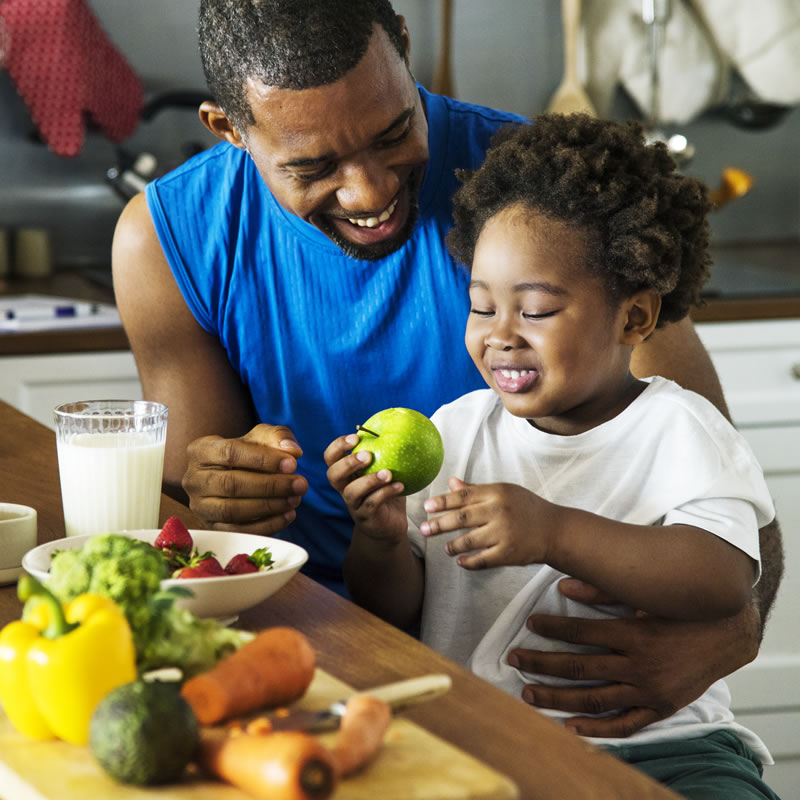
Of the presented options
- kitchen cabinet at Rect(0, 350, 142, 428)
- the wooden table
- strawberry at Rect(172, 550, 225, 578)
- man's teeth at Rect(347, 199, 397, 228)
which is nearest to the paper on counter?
kitchen cabinet at Rect(0, 350, 142, 428)

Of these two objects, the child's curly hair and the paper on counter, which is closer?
the child's curly hair

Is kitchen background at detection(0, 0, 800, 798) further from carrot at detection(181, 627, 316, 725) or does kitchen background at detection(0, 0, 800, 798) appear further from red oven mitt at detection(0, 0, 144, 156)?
carrot at detection(181, 627, 316, 725)

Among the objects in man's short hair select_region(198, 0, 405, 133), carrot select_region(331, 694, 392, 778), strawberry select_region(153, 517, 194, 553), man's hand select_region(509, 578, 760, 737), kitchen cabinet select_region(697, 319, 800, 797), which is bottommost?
kitchen cabinet select_region(697, 319, 800, 797)

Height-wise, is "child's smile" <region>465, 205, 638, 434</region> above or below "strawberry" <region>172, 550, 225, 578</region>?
above

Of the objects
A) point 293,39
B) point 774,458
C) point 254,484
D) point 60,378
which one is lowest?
point 774,458

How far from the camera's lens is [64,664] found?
2.25 ft

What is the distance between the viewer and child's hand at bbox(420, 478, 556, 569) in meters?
1.04

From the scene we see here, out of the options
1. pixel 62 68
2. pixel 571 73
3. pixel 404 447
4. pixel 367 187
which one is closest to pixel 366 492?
pixel 404 447

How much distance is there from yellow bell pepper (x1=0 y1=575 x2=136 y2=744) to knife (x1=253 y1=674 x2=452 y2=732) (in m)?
0.09

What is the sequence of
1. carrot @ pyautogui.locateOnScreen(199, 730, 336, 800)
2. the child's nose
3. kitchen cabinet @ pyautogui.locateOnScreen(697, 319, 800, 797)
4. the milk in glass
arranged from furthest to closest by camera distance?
kitchen cabinet @ pyautogui.locateOnScreen(697, 319, 800, 797)
the child's nose
the milk in glass
carrot @ pyautogui.locateOnScreen(199, 730, 336, 800)

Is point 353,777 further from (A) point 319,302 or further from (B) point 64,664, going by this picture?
(A) point 319,302

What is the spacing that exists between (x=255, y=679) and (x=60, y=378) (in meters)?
1.75

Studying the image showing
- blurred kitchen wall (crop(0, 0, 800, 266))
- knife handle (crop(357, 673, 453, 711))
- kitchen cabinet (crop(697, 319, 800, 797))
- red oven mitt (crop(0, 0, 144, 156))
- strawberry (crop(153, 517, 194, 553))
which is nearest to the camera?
knife handle (crop(357, 673, 453, 711))

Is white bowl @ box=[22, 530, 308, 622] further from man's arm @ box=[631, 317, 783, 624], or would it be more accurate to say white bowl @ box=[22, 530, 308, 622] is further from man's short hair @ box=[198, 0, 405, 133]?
man's arm @ box=[631, 317, 783, 624]
